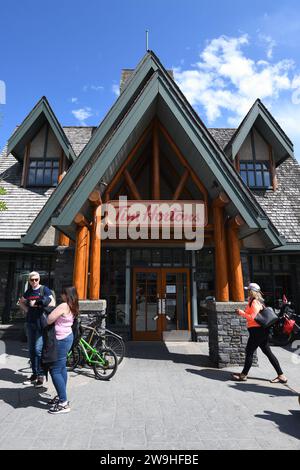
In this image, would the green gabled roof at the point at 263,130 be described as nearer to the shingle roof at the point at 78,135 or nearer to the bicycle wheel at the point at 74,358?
the shingle roof at the point at 78,135

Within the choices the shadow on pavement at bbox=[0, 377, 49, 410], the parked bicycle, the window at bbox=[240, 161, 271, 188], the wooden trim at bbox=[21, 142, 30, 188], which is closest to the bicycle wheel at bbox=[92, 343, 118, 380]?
the parked bicycle

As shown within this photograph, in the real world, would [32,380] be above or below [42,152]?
below

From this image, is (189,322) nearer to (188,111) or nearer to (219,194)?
(219,194)

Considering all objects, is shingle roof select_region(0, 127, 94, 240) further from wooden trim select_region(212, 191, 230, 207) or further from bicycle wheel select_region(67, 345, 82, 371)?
wooden trim select_region(212, 191, 230, 207)

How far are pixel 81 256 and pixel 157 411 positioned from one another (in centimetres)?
390

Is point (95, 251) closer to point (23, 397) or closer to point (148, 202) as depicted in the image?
point (148, 202)

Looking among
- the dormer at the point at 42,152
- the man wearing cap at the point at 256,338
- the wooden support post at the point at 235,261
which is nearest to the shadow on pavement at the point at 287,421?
the man wearing cap at the point at 256,338

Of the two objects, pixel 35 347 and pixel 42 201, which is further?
pixel 42 201

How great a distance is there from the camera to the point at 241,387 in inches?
205

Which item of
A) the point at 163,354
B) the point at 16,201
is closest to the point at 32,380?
the point at 163,354

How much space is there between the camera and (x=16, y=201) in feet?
34.7

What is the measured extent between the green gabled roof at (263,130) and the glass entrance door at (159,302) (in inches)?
201

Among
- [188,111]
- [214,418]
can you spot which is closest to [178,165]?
[188,111]
